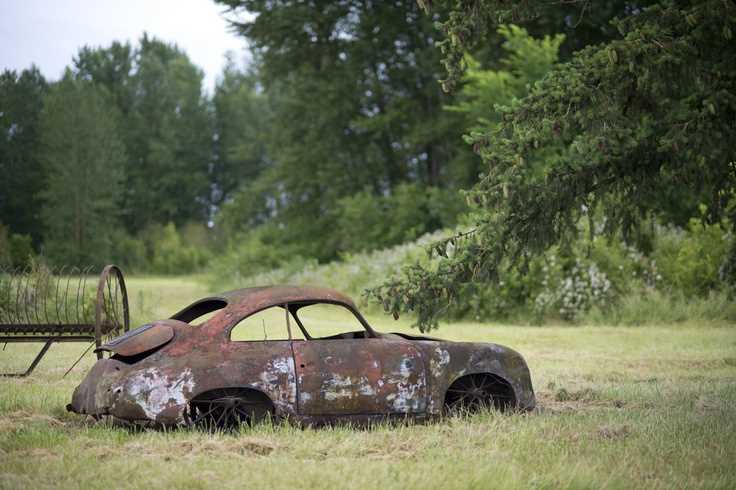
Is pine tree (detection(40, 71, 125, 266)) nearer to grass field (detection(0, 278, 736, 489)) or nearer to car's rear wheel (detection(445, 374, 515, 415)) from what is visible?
grass field (detection(0, 278, 736, 489))

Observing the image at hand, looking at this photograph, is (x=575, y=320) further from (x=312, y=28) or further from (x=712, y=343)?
(x=312, y=28)

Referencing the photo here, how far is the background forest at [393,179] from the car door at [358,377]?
1161mm

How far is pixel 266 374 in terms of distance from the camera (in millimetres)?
6848

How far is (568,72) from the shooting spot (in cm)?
789

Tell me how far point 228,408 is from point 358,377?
1.05 meters

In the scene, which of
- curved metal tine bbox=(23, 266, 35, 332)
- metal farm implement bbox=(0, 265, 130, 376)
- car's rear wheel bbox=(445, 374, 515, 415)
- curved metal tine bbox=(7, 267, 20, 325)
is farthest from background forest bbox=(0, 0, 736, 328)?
curved metal tine bbox=(7, 267, 20, 325)

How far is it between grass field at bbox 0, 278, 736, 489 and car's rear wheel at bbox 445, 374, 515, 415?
0.27m

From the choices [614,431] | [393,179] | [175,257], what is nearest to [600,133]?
[614,431]

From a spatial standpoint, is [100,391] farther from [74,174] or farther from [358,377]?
[74,174]

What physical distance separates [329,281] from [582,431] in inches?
634

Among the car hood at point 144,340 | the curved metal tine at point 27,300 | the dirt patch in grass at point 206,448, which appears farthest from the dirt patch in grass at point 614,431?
the curved metal tine at point 27,300

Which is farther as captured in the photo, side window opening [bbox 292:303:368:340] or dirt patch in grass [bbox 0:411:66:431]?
side window opening [bbox 292:303:368:340]

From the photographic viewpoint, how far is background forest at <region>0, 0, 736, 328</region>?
8.34m

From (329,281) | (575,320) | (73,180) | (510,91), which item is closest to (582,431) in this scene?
(575,320)
